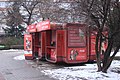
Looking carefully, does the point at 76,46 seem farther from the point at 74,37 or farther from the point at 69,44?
the point at 74,37

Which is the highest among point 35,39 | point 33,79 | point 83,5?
point 83,5

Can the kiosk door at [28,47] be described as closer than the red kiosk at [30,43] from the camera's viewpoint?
No

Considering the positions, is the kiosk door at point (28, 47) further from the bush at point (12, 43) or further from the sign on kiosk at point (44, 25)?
the bush at point (12, 43)

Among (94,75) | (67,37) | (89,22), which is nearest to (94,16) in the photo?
(89,22)

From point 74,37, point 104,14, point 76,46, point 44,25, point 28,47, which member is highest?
point 104,14

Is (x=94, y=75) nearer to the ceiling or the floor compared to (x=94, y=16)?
nearer to the floor

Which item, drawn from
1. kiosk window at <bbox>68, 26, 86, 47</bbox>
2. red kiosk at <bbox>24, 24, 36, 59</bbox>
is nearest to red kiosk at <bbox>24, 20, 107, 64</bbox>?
kiosk window at <bbox>68, 26, 86, 47</bbox>

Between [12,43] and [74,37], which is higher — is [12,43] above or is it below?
below

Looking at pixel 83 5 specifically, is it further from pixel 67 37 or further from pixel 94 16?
pixel 67 37

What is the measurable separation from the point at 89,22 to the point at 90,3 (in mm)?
863

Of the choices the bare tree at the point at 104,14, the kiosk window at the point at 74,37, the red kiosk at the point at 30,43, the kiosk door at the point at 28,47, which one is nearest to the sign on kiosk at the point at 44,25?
the kiosk window at the point at 74,37

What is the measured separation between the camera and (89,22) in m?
13.4

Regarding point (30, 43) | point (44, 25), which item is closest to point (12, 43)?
point (30, 43)

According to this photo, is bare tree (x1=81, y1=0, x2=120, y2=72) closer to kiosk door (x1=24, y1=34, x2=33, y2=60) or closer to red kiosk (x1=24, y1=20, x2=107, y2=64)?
red kiosk (x1=24, y1=20, x2=107, y2=64)
